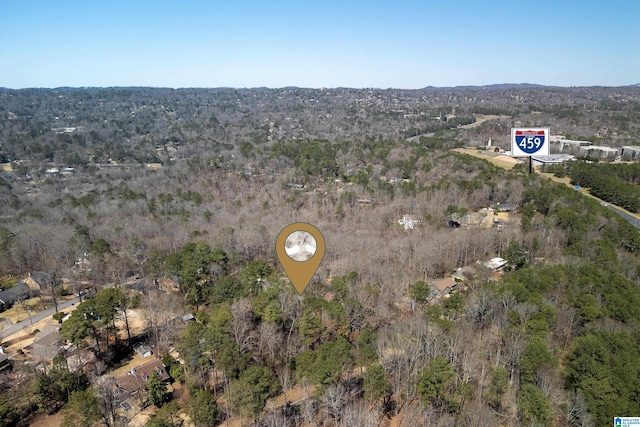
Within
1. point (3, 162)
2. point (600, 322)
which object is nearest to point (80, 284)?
point (600, 322)

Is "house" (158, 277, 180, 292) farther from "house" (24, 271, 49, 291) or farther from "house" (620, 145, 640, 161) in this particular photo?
"house" (620, 145, 640, 161)

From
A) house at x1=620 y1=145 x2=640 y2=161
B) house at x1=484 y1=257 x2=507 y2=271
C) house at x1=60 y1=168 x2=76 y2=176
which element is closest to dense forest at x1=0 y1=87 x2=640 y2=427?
house at x1=484 y1=257 x2=507 y2=271

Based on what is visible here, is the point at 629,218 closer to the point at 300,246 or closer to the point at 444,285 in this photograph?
the point at 444,285

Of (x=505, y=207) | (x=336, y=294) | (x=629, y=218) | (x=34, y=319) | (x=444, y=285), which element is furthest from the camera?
(x=505, y=207)

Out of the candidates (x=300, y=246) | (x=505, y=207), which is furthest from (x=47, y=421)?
(x=505, y=207)

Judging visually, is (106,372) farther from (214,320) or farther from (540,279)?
(540,279)
